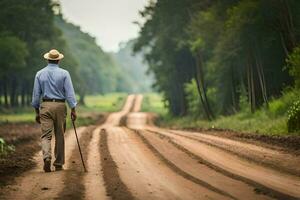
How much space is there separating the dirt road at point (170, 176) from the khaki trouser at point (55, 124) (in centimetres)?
45


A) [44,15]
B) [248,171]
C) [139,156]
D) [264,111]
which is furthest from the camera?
[44,15]

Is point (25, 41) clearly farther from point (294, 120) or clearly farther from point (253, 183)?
point (253, 183)

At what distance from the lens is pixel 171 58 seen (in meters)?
48.4

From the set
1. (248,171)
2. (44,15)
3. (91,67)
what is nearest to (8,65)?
(44,15)

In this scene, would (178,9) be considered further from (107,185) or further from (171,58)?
(107,185)

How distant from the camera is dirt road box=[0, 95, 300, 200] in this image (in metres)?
8.14

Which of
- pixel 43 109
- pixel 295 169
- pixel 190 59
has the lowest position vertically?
pixel 295 169

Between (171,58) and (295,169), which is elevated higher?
(171,58)

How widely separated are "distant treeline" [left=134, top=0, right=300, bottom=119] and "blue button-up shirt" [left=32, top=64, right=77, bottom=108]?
45.7ft

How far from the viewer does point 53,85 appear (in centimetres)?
1148

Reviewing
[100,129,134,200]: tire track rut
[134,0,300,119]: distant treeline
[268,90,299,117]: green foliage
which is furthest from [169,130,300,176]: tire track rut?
[268,90,299,117]: green foliage

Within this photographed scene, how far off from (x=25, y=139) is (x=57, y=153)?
514 inches

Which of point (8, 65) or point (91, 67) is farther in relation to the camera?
point (91, 67)

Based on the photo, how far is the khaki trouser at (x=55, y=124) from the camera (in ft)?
37.2
